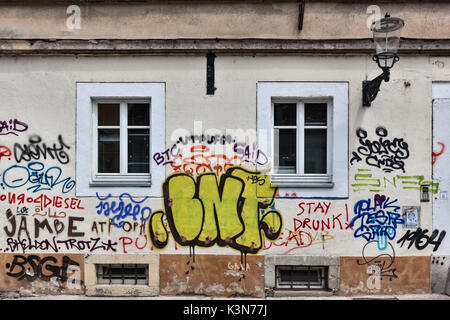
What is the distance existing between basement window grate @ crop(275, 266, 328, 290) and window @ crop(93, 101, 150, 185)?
8.80 feet

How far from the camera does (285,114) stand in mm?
5969

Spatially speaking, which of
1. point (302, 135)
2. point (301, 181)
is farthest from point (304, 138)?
point (301, 181)

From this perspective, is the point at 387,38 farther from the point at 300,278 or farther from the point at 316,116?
the point at 300,278

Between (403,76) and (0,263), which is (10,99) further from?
(403,76)

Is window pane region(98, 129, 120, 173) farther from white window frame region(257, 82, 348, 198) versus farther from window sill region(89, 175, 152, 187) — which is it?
white window frame region(257, 82, 348, 198)

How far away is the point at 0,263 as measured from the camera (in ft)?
19.2

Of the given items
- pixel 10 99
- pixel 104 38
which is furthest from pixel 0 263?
pixel 104 38

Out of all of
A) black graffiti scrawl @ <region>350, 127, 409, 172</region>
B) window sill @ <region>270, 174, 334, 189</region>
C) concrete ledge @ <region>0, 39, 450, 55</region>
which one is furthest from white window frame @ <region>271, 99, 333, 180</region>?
concrete ledge @ <region>0, 39, 450, 55</region>

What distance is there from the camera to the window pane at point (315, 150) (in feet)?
19.5

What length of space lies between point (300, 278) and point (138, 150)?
327 centimetres

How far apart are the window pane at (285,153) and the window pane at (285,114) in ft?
0.42

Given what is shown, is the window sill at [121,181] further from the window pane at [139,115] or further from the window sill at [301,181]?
the window sill at [301,181]

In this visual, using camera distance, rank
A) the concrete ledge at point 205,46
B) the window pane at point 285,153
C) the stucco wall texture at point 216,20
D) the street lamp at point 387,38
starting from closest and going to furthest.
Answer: the street lamp at point 387,38, the concrete ledge at point 205,46, the stucco wall texture at point 216,20, the window pane at point 285,153

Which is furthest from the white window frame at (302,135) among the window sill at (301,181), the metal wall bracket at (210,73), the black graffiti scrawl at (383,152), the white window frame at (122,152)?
the white window frame at (122,152)
